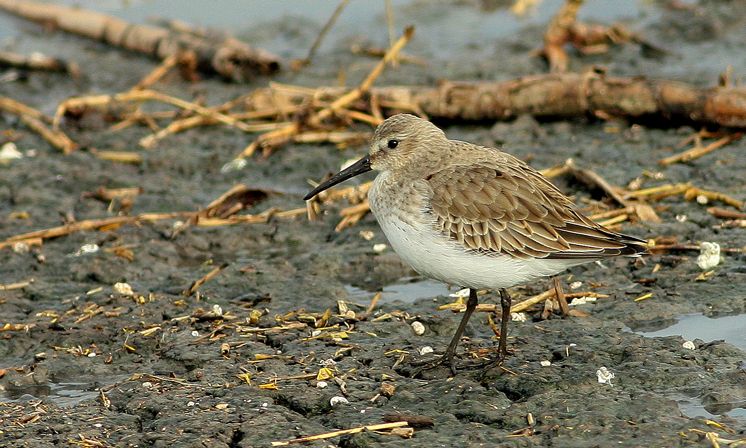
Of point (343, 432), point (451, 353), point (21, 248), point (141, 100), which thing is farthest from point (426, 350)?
point (141, 100)

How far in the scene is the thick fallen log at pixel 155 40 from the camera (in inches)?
470

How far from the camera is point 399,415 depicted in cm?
521

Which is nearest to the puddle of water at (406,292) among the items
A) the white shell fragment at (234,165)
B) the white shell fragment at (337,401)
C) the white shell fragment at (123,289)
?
the white shell fragment at (123,289)

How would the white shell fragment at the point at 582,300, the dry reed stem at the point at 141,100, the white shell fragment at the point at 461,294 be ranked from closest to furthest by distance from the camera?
the white shell fragment at the point at 582,300 → the white shell fragment at the point at 461,294 → the dry reed stem at the point at 141,100

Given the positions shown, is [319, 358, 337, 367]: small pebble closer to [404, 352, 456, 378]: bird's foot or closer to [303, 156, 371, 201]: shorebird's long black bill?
[404, 352, 456, 378]: bird's foot

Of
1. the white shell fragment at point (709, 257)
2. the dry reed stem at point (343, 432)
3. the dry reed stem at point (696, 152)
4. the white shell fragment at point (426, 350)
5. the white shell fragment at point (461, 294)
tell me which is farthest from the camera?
the dry reed stem at point (696, 152)

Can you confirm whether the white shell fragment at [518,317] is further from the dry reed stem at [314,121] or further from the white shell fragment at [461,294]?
the dry reed stem at [314,121]

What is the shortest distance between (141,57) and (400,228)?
8.28m

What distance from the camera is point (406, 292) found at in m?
7.21

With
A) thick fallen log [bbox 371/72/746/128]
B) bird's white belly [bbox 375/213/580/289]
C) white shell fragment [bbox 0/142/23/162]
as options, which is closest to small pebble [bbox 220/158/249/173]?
thick fallen log [bbox 371/72/746/128]

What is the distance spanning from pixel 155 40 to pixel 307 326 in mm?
7284

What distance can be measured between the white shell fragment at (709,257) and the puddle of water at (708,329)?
634 mm

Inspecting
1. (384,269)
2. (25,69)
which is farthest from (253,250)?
(25,69)

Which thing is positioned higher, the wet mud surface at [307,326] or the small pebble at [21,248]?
the wet mud surface at [307,326]
